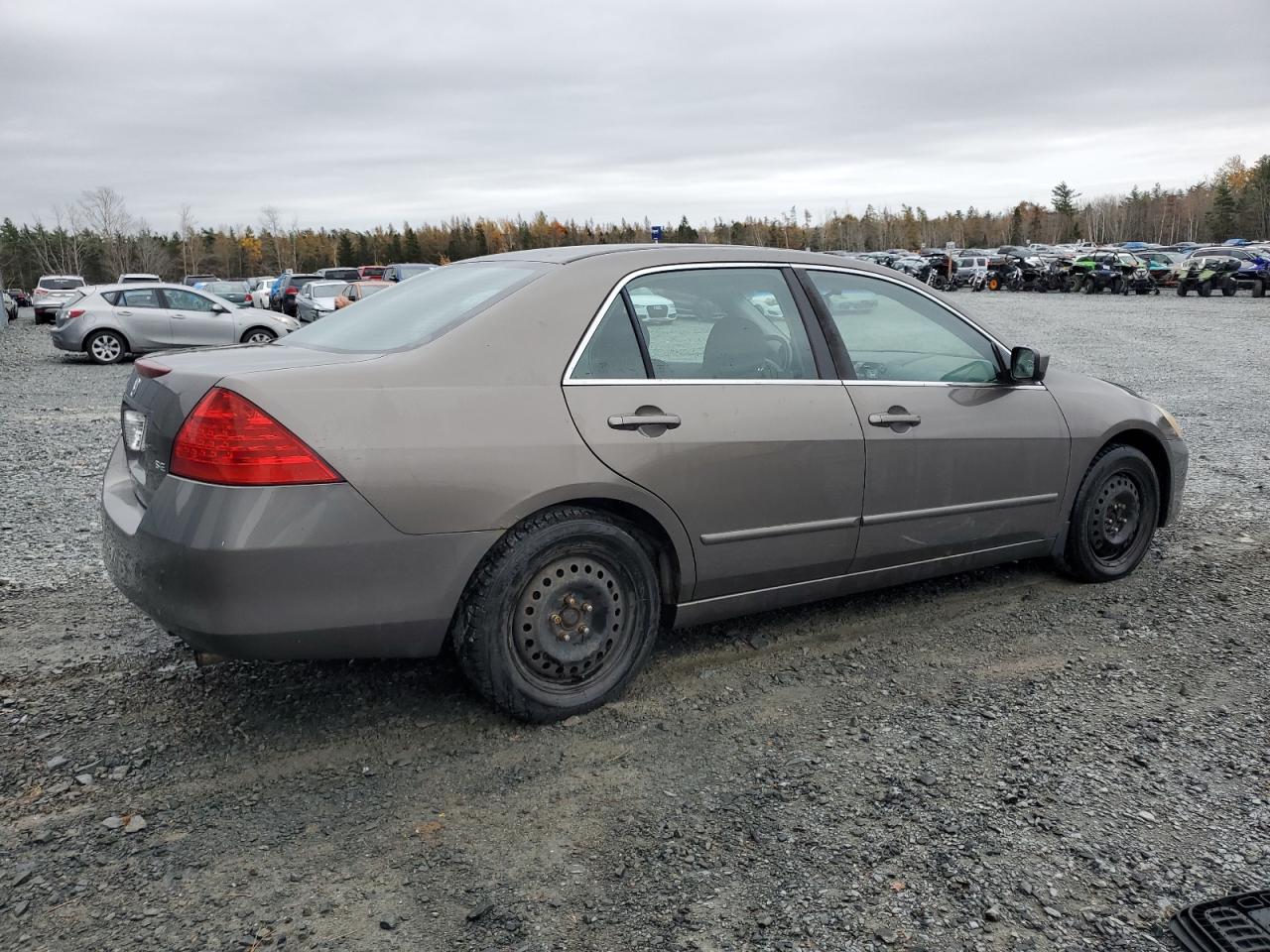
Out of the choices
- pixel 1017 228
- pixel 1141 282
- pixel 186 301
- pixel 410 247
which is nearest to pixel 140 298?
pixel 186 301

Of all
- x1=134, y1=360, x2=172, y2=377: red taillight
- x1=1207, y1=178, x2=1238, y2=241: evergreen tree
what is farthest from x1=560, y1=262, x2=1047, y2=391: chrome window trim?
x1=1207, y1=178, x2=1238, y2=241: evergreen tree

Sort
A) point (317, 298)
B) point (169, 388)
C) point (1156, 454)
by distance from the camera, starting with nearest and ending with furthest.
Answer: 1. point (169, 388)
2. point (1156, 454)
3. point (317, 298)

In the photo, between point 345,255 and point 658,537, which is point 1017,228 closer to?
point 345,255

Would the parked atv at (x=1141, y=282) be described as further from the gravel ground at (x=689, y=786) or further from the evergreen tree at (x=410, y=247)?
the evergreen tree at (x=410, y=247)

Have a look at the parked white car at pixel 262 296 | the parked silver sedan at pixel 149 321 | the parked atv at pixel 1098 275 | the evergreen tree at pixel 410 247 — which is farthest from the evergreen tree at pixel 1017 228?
the parked silver sedan at pixel 149 321

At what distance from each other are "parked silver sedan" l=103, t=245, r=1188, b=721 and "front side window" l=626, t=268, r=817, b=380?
11 mm

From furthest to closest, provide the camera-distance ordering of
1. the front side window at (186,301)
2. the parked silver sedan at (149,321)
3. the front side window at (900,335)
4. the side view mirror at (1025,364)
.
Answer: the front side window at (186,301), the parked silver sedan at (149,321), the side view mirror at (1025,364), the front side window at (900,335)

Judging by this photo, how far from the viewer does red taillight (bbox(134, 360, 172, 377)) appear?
10.6 ft

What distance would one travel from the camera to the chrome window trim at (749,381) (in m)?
3.38

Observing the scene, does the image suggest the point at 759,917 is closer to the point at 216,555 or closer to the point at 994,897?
the point at 994,897

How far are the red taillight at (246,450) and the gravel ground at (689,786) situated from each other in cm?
93

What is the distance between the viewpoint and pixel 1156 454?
4.99 m

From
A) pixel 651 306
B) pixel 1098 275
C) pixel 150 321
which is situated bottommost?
pixel 150 321

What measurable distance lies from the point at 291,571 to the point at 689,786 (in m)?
1.32
